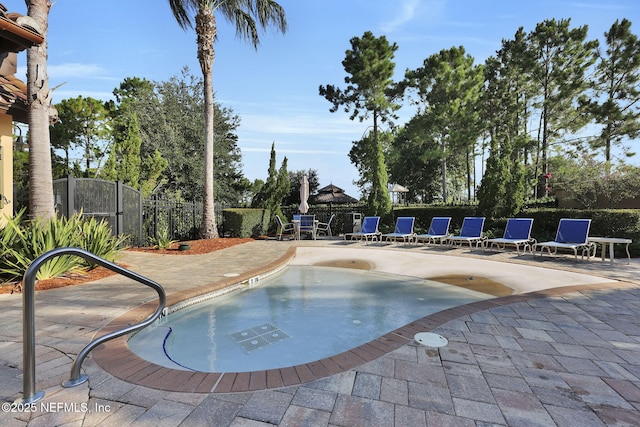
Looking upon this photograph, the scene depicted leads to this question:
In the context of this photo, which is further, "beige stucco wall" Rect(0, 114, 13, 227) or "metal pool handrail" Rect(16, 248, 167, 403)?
"beige stucco wall" Rect(0, 114, 13, 227)

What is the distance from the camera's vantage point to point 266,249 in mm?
10312

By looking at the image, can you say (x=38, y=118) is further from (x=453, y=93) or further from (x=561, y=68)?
(x=561, y=68)

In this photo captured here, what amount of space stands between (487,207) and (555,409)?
10599mm

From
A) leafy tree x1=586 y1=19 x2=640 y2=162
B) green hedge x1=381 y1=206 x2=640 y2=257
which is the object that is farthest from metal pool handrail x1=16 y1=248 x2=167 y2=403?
leafy tree x1=586 y1=19 x2=640 y2=162

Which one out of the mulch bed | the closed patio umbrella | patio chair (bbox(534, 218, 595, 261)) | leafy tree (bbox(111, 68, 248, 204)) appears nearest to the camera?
the mulch bed

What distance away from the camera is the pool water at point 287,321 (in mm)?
3388

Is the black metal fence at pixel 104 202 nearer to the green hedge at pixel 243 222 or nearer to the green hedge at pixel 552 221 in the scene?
Result: the green hedge at pixel 243 222

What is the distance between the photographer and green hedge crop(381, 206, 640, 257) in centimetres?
867

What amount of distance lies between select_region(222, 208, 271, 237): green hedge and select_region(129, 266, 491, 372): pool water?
679 centimetres

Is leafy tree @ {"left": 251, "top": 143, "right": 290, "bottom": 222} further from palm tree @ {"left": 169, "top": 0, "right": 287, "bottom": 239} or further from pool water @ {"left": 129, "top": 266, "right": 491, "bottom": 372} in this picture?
pool water @ {"left": 129, "top": 266, "right": 491, "bottom": 372}

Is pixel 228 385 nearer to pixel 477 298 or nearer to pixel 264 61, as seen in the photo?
pixel 477 298

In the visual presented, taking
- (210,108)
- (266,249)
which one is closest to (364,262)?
(266,249)

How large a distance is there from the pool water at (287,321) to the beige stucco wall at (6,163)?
5.38 m

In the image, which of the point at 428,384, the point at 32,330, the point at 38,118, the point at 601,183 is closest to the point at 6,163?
the point at 38,118
